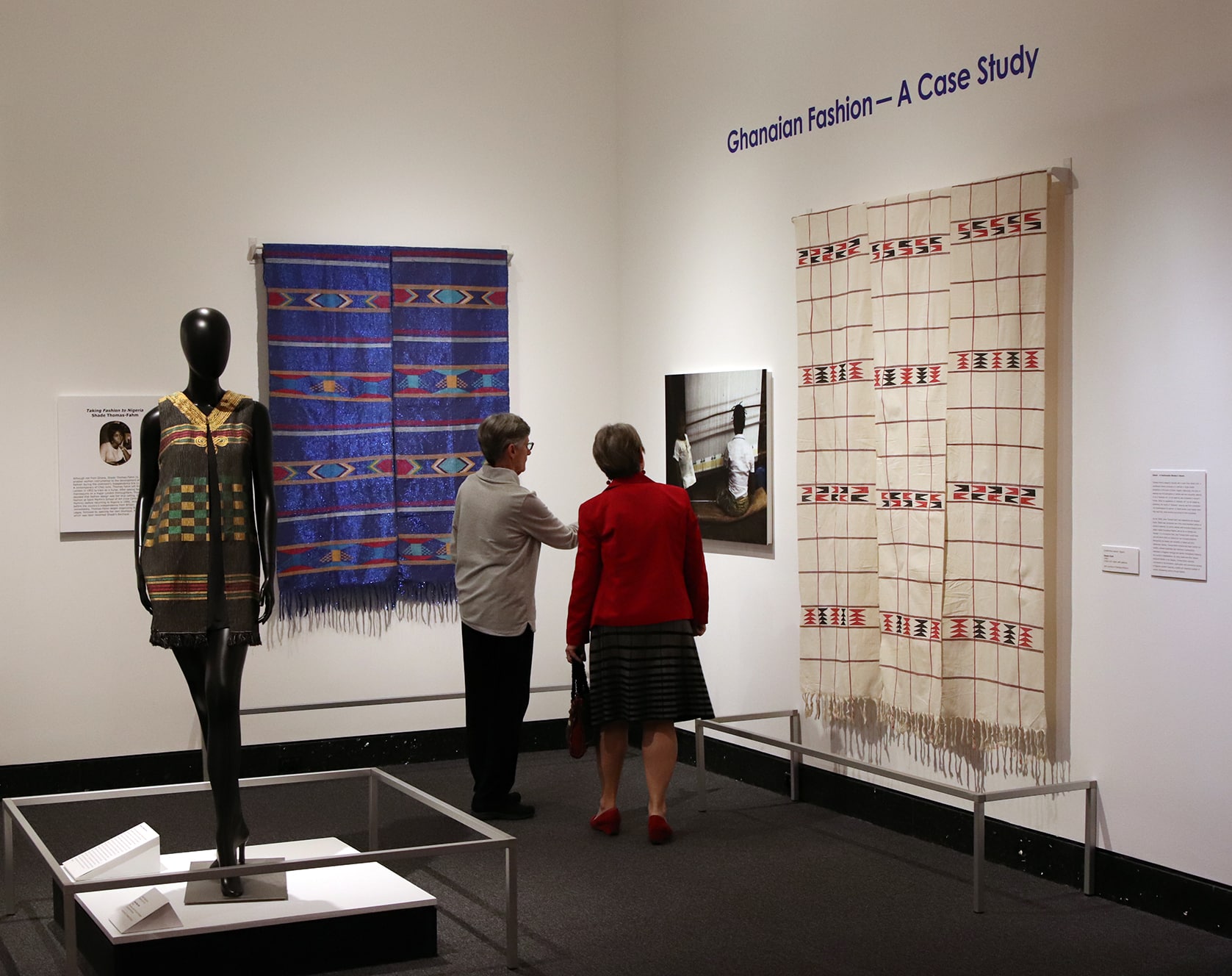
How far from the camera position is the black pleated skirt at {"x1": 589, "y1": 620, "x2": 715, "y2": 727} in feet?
17.8

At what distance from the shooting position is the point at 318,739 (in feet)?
23.2

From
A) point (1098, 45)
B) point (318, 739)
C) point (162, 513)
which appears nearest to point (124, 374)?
point (318, 739)

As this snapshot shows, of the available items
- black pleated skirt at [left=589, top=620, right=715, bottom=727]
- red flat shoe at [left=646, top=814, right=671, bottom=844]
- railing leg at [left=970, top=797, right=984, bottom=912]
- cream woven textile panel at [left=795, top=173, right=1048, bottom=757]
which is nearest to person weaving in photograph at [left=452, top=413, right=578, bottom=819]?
black pleated skirt at [left=589, top=620, right=715, bottom=727]

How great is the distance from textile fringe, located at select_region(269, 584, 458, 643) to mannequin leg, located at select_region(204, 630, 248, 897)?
8.91 feet

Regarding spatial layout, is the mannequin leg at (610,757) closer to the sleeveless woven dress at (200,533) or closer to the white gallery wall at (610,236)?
the white gallery wall at (610,236)

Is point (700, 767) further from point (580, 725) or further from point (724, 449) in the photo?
point (724, 449)

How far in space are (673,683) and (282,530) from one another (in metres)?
2.53

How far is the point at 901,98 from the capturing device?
5582mm

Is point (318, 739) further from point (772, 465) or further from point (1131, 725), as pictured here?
point (1131, 725)

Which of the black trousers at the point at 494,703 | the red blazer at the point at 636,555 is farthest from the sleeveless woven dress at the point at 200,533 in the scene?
the black trousers at the point at 494,703

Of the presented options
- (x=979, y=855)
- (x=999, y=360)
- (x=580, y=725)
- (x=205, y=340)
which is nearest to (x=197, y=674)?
(x=205, y=340)

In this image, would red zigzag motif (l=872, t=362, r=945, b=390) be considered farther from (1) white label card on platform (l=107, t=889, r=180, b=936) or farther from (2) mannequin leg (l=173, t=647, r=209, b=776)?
(1) white label card on platform (l=107, t=889, r=180, b=936)

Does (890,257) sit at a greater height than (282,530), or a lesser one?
greater

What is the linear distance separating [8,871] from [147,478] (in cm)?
151
